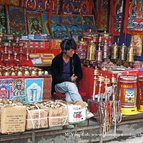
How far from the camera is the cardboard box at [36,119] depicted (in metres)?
5.05

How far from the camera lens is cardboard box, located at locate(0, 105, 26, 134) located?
4875 mm

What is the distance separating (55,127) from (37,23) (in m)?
3.16

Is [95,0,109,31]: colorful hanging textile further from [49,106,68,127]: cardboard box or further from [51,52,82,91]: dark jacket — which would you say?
[49,106,68,127]: cardboard box

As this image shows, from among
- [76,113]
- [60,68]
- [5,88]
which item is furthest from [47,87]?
[76,113]

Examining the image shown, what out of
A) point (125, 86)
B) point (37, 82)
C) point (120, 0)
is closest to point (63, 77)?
point (37, 82)

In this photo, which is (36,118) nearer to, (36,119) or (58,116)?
(36,119)

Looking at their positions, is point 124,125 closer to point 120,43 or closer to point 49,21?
point 120,43

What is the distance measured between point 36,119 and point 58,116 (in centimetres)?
32

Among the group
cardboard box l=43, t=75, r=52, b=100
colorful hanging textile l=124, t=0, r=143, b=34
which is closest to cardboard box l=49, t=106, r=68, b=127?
cardboard box l=43, t=75, r=52, b=100

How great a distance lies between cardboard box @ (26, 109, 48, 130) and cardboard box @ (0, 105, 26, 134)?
10 centimetres

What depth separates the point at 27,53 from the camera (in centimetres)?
733

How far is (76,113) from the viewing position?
5383mm

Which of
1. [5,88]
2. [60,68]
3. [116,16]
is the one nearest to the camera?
[5,88]

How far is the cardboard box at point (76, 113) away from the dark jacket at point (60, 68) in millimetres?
1206
